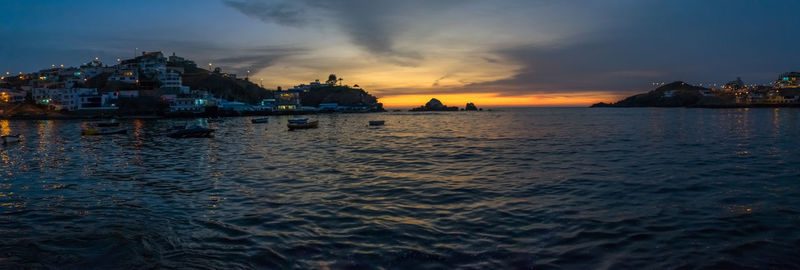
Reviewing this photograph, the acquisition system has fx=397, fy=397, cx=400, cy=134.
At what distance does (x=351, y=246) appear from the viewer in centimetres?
870

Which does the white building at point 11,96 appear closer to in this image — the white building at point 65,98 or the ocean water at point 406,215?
the white building at point 65,98

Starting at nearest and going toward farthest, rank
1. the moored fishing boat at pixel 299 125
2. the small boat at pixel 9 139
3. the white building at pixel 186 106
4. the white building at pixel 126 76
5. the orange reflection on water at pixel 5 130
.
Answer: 1. the small boat at pixel 9 139
2. the orange reflection on water at pixel 5 130
3. the moored fishing boat at pixel 299 125
4. the white building at pixel 186 106
5. the white building at pixel 126 76

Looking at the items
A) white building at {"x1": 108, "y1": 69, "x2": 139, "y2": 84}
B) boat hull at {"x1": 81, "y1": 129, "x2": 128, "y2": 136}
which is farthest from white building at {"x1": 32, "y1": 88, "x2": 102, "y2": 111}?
boat hull at {"x1": 81, "y1": 129, "x2": 128, "y2": 136}

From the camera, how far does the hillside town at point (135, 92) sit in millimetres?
113312

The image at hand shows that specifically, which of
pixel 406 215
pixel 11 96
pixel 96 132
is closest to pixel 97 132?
pixel 96 132

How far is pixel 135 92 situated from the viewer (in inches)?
4695

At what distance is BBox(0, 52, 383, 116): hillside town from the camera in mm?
113312

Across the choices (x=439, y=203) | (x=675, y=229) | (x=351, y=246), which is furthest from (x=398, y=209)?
(x=675, y=229)

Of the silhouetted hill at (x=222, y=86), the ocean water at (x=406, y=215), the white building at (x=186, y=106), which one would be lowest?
the ocean water at (x=406, y=215)

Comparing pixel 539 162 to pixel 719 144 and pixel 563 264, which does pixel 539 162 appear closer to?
pixel 563 264

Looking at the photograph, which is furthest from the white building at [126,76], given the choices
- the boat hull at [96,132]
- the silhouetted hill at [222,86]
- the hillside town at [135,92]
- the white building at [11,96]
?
the boat hull at [96,132]

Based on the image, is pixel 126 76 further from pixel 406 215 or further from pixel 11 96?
pixel 406 215

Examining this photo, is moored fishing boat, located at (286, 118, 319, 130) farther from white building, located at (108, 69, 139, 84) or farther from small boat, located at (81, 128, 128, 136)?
white building, located at (108, 69, 139, 84)

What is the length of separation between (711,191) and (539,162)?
9.08 m
